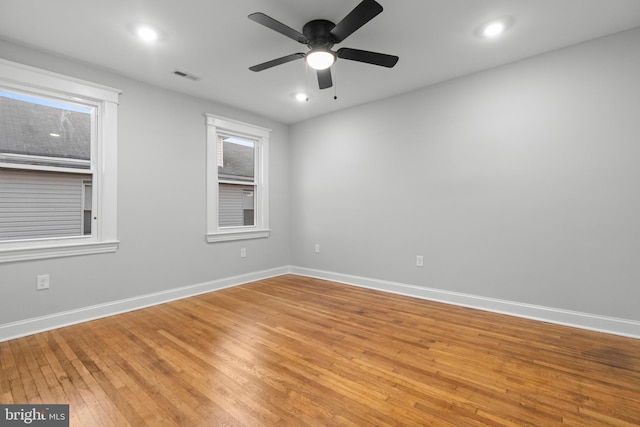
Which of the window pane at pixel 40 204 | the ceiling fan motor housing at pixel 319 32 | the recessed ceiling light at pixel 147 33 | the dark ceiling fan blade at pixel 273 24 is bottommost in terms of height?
the window pane at pixel 40 204

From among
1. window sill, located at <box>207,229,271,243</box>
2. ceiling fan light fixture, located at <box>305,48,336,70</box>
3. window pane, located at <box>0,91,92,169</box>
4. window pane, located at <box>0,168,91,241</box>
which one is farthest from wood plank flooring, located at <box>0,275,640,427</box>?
ceiling fan light fixture, located at <box>305,48,336,70</box>

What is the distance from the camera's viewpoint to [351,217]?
448cm

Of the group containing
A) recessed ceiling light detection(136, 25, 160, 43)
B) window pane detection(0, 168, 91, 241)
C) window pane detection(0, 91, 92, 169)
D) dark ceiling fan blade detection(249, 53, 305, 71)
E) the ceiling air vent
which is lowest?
window pane detection(0, 168, 91, 241)

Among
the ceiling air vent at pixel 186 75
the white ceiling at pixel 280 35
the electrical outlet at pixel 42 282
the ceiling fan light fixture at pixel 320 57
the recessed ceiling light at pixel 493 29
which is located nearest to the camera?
the white ceiling at pixel 280 35

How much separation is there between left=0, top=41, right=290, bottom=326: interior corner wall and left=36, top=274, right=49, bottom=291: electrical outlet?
34 mm

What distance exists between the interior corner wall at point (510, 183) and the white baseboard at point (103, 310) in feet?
6.12

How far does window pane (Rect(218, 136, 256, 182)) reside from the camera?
173 inches

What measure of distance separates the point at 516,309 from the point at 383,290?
1.55 meters

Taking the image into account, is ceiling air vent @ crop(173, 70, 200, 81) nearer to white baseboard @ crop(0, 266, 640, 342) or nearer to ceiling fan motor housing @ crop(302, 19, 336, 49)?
ceiling fan motor housing @ crop(302, 19, 336, 49)

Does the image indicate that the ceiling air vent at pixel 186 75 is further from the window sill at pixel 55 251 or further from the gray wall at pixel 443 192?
the window sill at pixel 55 251

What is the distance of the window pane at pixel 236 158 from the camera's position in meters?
4.41

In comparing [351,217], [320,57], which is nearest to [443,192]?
[351,217]
